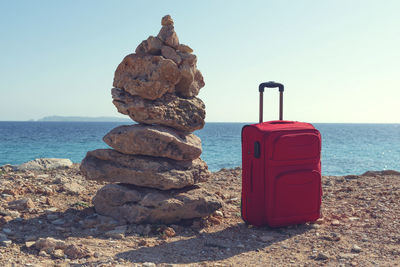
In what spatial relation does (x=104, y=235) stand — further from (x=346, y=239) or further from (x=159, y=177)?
(x=346, y=239)

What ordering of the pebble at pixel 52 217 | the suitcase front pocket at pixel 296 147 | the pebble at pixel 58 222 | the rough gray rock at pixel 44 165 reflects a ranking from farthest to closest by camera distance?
the rough gray rock at pixel 44 165
the pebble at pixel 52 217
the pebble at pixel 58 222
the suitcase front pocket at pixel 296 147

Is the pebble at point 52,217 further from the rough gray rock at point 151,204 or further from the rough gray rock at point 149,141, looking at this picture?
the rough gray rock at point 149,141

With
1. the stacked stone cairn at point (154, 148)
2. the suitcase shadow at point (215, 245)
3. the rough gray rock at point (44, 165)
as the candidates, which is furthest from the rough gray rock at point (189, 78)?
the rough gray rock at point (44, 165)

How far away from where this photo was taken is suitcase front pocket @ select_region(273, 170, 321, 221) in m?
5.16

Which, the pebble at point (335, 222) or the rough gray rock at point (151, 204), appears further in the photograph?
the pebble at point (335, 222)

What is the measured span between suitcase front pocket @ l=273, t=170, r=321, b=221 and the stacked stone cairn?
1.08m

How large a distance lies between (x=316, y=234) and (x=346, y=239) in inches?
16.0

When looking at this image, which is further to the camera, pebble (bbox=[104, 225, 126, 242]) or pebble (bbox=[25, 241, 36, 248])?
pebble (bbox=[104, 225, 126, 242])

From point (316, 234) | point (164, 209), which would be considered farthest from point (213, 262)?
point (316, 234)

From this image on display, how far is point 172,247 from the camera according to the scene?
14.7 ft

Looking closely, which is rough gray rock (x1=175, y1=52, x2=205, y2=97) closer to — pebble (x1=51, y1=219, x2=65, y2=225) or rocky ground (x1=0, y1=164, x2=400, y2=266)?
rocky ground (x1=0, y1=164, x2=400, y2=266)

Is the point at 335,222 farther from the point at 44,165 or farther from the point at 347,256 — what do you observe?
the point at 44,165

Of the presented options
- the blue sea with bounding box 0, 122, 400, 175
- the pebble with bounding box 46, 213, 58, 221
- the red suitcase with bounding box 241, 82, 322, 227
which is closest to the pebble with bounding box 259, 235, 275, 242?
the red suitcase with bounding box 241, 82, 322, 227

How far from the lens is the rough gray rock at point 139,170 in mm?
5488
